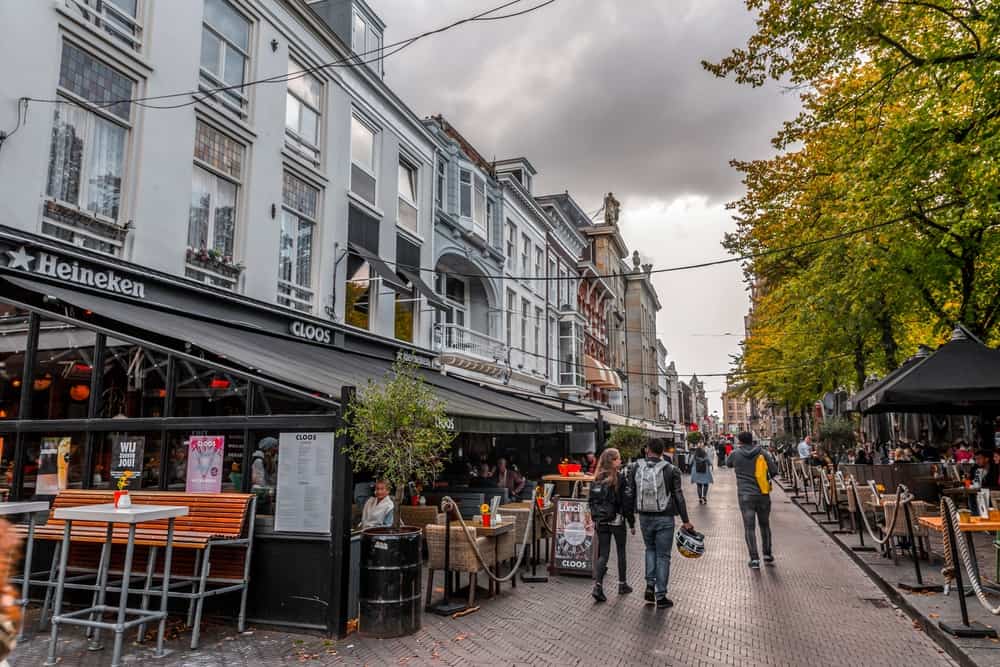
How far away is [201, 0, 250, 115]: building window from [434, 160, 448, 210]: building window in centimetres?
850

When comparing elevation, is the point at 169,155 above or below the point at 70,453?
above

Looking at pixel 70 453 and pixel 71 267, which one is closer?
pixel 70 453

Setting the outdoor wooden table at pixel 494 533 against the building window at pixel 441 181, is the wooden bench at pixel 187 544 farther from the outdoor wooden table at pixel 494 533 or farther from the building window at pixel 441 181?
the building window at pixel 441 181

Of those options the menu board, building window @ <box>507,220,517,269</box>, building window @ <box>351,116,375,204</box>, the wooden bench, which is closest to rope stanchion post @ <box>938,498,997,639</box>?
the menu board

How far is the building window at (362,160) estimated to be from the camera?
16000mm

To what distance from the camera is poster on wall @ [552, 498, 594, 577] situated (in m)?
9.44

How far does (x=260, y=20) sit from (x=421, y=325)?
27.4 ft

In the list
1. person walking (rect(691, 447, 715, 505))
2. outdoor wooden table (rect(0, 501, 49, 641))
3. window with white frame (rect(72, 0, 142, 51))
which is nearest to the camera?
outdoor wooden table (rect(0, 501, 49, 641))

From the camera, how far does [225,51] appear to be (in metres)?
12.4

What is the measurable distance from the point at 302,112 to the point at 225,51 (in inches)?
87.5

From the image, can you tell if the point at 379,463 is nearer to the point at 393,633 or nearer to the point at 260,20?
the point at 393,633

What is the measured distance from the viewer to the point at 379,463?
270 inches

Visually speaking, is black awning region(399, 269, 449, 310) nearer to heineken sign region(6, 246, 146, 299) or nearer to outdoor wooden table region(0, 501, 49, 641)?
heineken sign region(6, 246, 146, 299)

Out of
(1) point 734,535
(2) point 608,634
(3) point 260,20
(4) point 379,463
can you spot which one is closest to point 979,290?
(1) point 734,535
